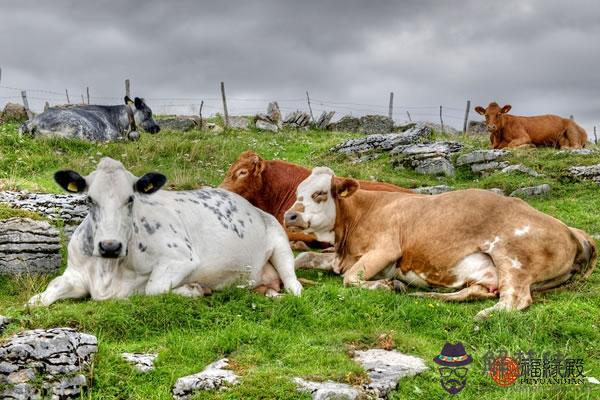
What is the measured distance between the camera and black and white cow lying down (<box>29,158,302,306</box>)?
7.87m

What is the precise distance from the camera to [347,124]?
3875 cm

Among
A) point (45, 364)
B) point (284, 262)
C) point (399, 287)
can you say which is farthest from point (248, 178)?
point (45, 364)

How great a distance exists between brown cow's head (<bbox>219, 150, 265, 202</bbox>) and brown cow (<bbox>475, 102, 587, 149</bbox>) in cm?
1553

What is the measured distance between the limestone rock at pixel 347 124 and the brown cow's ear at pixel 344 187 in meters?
27.8

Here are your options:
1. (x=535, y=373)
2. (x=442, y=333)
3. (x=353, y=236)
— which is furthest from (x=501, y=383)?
(x=353, y=236)

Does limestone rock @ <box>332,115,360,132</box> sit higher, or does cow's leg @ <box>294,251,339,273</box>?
limestone rock @ <box>332,115,360,132</box>

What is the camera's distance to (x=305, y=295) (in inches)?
332

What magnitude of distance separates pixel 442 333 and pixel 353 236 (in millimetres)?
3257

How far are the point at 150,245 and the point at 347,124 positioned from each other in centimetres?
3113

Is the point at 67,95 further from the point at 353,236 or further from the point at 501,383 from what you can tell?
the point at 501,383

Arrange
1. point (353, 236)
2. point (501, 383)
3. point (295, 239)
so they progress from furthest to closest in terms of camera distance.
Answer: point (295, 239) → point (353, 236) → point (501, 383)

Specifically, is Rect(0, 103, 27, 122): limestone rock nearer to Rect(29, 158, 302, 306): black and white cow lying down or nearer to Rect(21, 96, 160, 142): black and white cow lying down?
Rect(21, 96, 160, 142): black and white cow lying down

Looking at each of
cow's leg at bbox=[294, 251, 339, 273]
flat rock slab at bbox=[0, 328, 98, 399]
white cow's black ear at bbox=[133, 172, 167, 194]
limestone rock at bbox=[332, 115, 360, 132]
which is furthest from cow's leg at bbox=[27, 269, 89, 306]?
limestone rock at bbox=[332, 115, 360, 132]

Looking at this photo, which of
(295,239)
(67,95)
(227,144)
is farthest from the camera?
(67,95)
